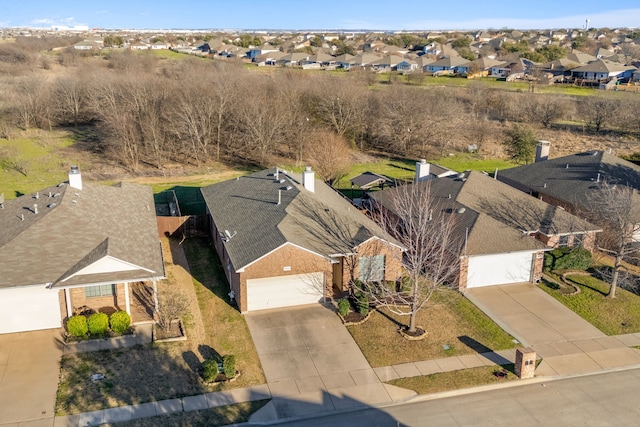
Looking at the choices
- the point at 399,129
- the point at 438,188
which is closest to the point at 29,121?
the point at 399,129

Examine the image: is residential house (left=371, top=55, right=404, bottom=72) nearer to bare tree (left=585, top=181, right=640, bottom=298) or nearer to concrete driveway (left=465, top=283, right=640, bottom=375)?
bare tree (left=585, top=181, right=640, bottom=298)

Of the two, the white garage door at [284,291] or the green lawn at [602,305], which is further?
the white garage door at [284,291]

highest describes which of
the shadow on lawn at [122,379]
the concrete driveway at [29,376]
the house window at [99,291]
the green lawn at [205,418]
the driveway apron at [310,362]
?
the house window at [99,291]

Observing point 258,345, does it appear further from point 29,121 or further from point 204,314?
point 29,121

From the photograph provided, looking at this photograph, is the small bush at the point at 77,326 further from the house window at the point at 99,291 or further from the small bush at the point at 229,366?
the small bush at the point at 229,366

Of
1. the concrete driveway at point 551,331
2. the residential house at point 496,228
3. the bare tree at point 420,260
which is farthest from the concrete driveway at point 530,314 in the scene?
the bare tree at point 420,260

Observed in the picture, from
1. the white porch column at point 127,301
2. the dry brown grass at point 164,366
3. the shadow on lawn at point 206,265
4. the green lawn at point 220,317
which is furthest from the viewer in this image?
the shadow on lawn at point 206,265

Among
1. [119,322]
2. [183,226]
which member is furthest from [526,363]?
[183,226]

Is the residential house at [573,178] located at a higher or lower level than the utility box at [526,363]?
higher

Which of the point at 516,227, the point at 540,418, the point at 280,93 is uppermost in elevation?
the point at 280,93
